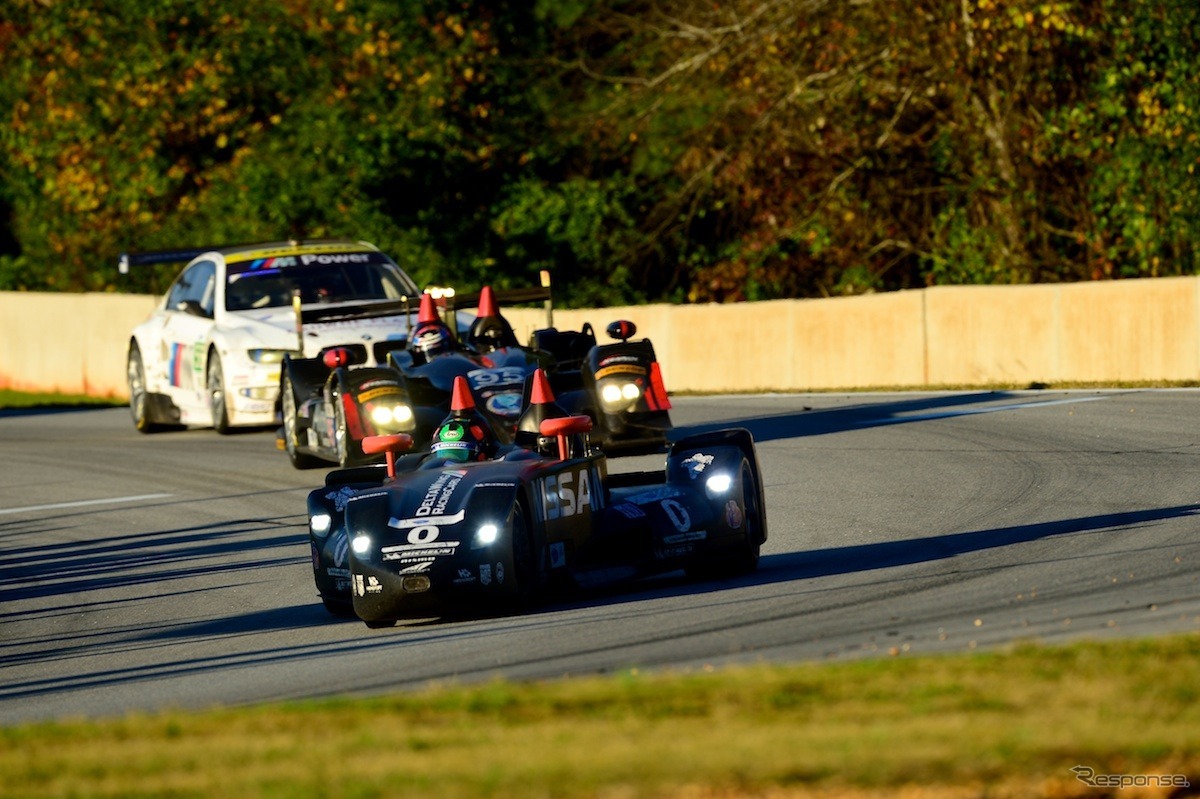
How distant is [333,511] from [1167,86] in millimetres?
17467

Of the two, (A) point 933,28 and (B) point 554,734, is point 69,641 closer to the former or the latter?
(B) point 554,734

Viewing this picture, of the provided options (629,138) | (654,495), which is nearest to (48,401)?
(629,138)

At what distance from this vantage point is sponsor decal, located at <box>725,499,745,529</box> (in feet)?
32.9

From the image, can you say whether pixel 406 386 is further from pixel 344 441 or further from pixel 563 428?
pixel 563 428

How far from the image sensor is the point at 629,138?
30828 mm

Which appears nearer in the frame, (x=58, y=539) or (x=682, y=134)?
(x=58, y=539)

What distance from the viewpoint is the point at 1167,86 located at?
24.7 metres

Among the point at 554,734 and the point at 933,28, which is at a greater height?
the point at 933,28

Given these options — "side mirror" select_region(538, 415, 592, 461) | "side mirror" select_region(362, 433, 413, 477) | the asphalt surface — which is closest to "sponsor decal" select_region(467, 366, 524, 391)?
the asphalt surface

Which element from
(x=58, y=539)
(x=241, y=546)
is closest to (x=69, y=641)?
(x=241, y=546)

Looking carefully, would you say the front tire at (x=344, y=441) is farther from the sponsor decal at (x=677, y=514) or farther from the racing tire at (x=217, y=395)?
the sponsor decal at (x=677, y=514)

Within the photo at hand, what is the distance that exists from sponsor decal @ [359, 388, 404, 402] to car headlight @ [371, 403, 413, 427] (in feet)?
0.28

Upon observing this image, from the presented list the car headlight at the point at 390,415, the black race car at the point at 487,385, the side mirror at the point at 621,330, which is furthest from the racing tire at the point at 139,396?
the side mirror at the point at 621,330

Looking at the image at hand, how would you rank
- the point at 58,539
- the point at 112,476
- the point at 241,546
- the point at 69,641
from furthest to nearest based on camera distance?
the point at 112,476
the point at 58,539
the point at 241,546
the point at 69,641
